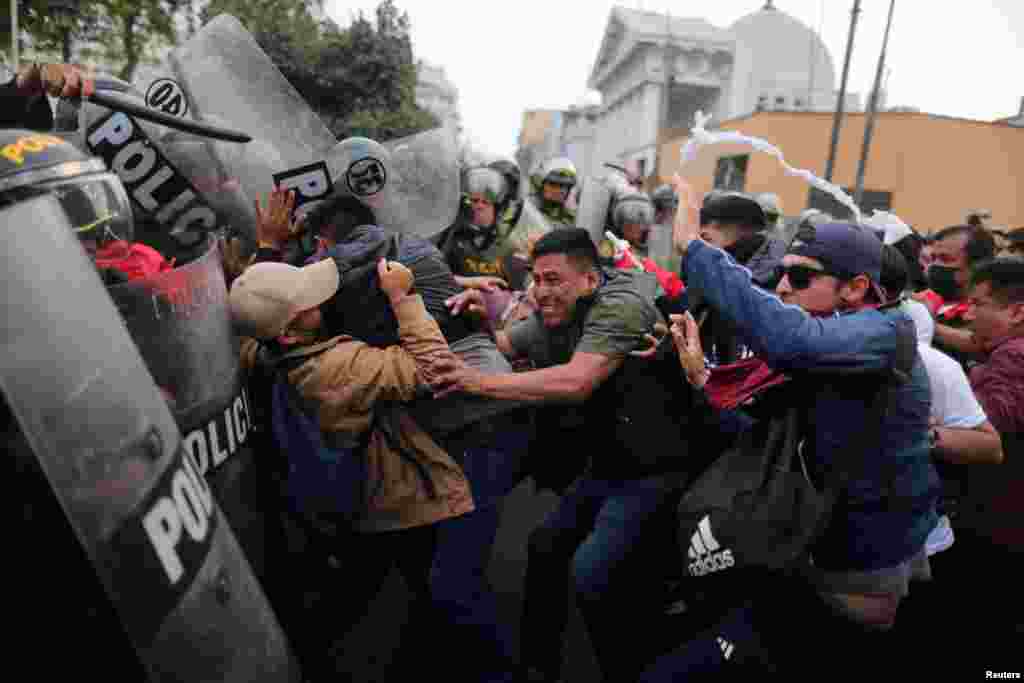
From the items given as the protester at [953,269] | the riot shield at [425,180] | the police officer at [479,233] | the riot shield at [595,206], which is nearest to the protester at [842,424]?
the riot shield at [425,180]

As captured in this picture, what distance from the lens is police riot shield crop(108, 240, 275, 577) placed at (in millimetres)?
1356

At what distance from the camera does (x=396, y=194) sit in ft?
10.5

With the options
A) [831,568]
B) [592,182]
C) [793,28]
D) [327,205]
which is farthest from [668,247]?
[793,28]

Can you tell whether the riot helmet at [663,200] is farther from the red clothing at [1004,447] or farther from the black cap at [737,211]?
the red clothing at [1004,447]

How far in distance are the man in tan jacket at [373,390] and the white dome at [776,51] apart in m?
48.7

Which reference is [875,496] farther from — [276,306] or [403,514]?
[276,306]

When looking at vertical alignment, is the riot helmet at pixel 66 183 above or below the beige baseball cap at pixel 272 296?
above

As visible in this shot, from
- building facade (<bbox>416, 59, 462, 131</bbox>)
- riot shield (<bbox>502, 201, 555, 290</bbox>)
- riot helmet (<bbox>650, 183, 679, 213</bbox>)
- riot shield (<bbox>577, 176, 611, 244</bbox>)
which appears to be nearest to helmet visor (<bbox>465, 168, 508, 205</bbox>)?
riot shield (<bbox>502, 201, 555, 290</bbox>)

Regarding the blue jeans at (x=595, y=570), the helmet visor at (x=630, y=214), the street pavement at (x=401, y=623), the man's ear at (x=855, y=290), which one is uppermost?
A: the man's ear at (x=855, y=290)

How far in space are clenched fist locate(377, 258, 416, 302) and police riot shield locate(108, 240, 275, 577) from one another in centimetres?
48

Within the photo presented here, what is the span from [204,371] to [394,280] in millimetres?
673

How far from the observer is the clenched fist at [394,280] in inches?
81.0

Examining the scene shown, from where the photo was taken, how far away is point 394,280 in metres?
2.06

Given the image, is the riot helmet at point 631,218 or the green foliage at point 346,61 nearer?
the riot helmet at point 631,218
